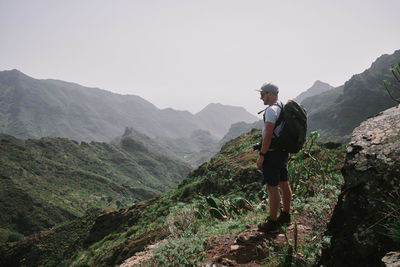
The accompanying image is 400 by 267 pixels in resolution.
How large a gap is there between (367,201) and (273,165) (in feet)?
5.28

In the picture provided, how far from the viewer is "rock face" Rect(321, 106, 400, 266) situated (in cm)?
193

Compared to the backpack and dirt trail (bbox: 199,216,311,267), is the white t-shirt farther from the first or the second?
dirt trail (bbox: 199,216,311,267)

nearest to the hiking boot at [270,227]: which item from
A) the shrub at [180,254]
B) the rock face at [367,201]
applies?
the shrub at [180,254]

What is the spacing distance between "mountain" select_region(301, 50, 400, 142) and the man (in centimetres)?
11013

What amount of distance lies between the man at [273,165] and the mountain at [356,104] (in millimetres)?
110131

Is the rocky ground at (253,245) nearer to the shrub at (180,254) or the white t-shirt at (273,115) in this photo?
the shrub at (180,254)

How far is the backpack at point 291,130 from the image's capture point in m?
3.54

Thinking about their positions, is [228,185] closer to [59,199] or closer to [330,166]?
[330,166]

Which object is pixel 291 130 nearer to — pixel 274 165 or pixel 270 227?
pixel 274 165

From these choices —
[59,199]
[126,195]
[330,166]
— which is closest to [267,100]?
[330,166]

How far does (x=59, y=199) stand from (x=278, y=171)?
73330 millimetres

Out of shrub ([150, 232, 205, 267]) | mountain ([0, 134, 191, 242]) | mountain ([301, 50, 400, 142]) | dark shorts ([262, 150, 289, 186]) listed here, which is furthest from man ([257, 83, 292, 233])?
mountain ([301, 50, 400, 142])

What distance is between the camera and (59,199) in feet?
210

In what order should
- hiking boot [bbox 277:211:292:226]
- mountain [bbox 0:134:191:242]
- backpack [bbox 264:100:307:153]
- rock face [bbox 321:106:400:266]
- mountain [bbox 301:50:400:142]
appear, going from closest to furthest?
1. rock face [bbox 321:106:400:266]
2. backpack [bbox 264:100:307:153]
3. hiking boot [bbox 277:211:292:226]
4. mountain [bbox 0:134:191:242]
5. mountain [bbox 301:50:400:142]
